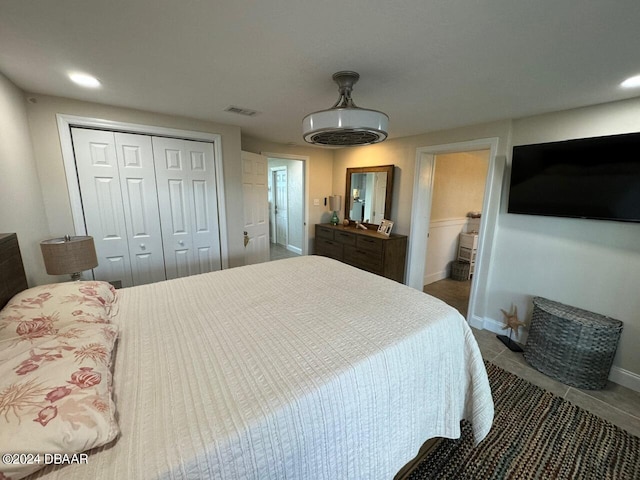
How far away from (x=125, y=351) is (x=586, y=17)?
2372 millimetres

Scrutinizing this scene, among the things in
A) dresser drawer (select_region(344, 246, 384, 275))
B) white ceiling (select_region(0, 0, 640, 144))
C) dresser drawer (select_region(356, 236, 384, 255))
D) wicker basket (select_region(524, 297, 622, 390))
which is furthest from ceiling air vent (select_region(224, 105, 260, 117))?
wicker basket (select_region(524, 297, 622, 390))

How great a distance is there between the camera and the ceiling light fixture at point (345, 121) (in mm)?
1382

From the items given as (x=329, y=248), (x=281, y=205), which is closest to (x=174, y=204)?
(x=329, y=248)

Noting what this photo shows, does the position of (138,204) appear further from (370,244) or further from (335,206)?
(335,206)

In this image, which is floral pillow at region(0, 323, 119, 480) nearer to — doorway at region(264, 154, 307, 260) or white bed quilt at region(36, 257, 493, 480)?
white bed quilt at region(36, 257, 493, 480)

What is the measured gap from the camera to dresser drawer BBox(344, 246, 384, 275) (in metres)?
3.31

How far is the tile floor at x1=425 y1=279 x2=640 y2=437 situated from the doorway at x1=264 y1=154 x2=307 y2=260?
3829 mm

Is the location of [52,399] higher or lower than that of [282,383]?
higher

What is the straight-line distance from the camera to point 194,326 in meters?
1.25

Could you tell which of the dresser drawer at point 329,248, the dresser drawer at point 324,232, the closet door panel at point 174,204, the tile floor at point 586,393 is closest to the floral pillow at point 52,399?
the closet door panel at point 174,204

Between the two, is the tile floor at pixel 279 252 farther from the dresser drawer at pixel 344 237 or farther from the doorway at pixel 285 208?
the dresser drawer at pixel 344 237

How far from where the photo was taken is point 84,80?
1.74 metres

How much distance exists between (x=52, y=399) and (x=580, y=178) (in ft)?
10.8

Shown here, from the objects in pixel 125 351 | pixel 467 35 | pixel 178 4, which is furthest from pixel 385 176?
pixel 125 351
